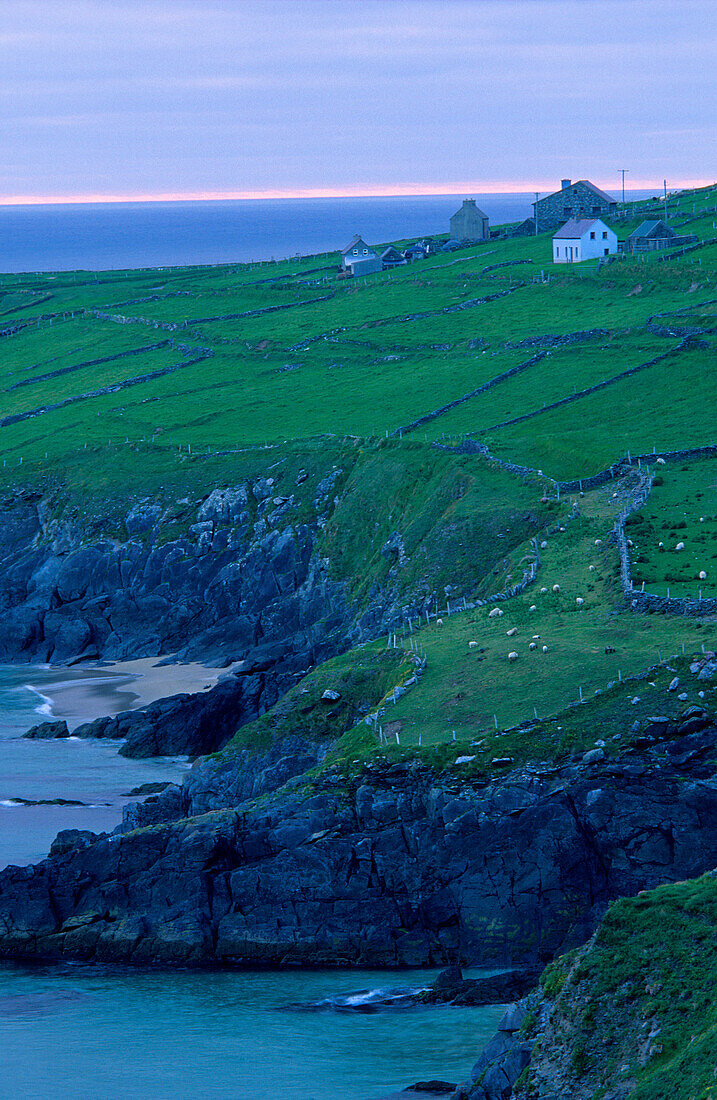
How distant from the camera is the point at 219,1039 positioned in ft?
142

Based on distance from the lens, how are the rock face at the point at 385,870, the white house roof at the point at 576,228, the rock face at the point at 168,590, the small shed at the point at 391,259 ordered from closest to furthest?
the rock face at the point at 385,870 < the rock face at the point at 168,590 < the white house roof at the point at 576,228 < the small shed at the point at 391,259

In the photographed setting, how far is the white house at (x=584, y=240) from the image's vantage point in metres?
144

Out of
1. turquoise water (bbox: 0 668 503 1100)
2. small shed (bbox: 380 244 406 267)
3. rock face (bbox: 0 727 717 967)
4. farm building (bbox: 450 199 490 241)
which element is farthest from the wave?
farm building (bbox: 450 199 490 241)

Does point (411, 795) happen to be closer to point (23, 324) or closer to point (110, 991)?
point (110, 991)

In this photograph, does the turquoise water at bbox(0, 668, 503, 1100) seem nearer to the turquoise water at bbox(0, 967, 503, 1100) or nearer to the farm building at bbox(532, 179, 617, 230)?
the turquoise water at bbox(0, 967, 503, 1100)

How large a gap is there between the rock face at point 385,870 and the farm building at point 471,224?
135m

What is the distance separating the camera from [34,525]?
105m

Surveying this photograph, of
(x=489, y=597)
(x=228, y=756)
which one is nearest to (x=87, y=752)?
(x=228, y=756)

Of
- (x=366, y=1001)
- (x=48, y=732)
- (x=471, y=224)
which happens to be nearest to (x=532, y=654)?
(x=366, y=1001)

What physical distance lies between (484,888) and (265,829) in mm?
8272

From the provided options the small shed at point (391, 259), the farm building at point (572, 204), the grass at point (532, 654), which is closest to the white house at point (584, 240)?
the farm building at point (572, 204)

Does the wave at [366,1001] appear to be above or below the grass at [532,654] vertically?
below

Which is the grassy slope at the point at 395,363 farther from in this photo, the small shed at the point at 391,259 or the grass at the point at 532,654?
the grass at the point at 532,654

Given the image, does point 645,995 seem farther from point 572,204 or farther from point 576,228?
point 572,204
